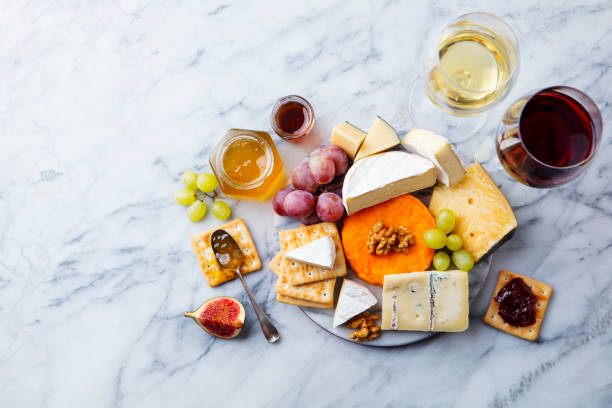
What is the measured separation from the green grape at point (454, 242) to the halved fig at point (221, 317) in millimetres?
728

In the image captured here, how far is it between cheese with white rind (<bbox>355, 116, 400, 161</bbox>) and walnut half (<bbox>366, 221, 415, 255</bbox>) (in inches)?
9.1

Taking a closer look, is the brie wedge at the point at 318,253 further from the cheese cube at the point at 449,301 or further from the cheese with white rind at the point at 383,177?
the cheese cube at the point at 449,301

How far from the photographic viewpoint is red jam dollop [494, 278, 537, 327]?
1414 mm

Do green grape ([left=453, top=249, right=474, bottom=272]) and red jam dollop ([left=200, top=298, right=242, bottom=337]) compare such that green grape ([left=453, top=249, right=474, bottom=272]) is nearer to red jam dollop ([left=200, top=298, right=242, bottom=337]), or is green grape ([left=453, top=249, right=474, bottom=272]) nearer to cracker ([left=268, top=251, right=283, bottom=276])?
cracker ([left=268, top=251, right=283, bottom=276])

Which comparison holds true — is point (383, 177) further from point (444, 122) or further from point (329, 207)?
point (444, 122)

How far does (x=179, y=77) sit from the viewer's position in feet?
5.27

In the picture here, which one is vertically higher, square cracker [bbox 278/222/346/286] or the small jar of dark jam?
the small jar of dark jam

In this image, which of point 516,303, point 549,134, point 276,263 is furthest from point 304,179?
point 516,303

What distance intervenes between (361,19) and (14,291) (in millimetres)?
1647

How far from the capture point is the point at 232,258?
4.85 ft

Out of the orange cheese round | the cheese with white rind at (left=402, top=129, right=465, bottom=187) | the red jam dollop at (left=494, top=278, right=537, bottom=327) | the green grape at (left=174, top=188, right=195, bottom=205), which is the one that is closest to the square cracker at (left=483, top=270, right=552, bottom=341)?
the red jam dollop at (left=494, top=278, right=537, bottom=327)

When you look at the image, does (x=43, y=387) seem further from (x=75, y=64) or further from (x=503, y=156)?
(x=503, y=156)

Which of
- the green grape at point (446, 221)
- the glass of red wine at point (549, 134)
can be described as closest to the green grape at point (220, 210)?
the green grape at point (446, 221)

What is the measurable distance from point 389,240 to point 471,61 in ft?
1.87
